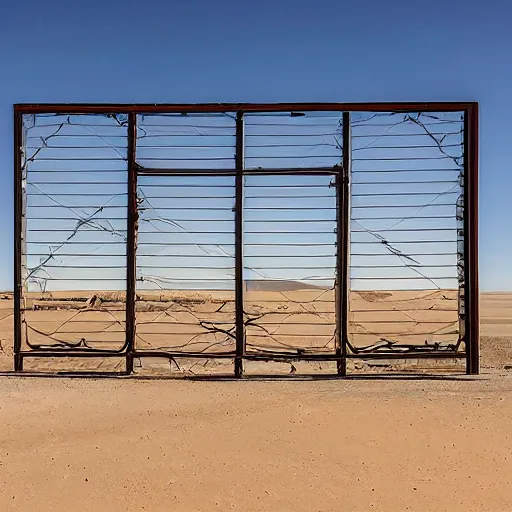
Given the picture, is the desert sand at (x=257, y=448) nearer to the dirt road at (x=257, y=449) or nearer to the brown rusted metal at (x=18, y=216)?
the dirt road at (x=257, y=449)

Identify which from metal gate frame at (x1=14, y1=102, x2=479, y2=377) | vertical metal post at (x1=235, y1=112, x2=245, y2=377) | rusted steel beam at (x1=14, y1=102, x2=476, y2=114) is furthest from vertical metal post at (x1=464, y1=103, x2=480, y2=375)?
vertical metal post at (x1=235, y1=112, x2=245, y2=377)

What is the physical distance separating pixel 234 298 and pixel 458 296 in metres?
2.33

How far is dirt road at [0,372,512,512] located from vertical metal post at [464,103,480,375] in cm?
97

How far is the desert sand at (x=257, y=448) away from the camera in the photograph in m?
2.99

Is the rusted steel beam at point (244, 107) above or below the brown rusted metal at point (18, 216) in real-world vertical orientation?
above

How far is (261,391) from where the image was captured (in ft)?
16.8

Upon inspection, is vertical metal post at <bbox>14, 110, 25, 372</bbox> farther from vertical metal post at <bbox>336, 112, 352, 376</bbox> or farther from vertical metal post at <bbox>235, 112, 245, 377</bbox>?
vertical metal post at <bbox>336, 112, 352, 376</bbox>

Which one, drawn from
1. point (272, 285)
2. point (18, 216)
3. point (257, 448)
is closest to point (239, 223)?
point (272, 285)

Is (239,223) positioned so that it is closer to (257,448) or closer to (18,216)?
(18,216)

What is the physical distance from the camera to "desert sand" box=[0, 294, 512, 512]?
9.82 feet

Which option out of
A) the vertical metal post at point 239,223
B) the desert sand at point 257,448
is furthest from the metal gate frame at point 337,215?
the desert sand at point 257,448

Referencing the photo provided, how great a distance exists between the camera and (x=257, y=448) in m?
3.60

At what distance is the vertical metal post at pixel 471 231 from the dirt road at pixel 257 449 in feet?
3.18

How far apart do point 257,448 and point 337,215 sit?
297cm
